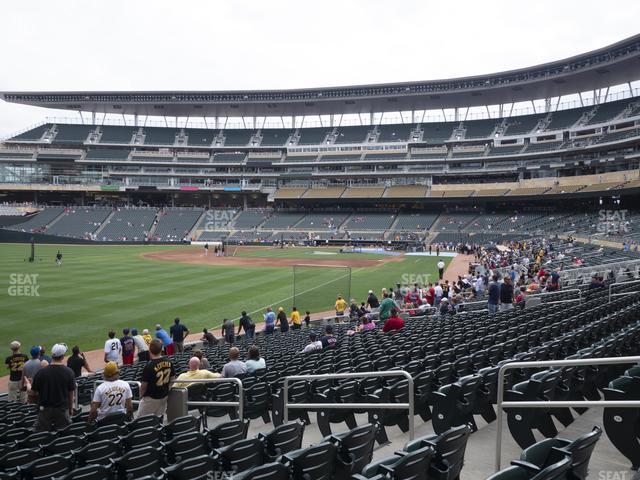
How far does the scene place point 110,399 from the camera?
7441 millimetres

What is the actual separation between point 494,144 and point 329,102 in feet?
91.0

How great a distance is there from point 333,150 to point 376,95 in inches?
518

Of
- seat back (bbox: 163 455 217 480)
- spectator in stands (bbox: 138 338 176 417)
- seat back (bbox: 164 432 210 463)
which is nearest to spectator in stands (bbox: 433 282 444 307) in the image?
spectator in stands (bbox: 138 338 176 417)

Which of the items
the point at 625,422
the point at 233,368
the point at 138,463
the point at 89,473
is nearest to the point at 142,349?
the point at 233,368

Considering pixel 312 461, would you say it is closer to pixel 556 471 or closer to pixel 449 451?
pixel 449 451

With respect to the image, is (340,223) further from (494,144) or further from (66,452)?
(66,452)

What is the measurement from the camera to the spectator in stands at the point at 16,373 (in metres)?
11.4

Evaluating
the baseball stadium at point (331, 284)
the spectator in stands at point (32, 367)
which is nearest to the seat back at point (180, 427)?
the baseball stadium at point (331, 284)

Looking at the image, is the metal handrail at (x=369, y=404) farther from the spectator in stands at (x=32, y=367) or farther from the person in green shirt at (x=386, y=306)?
the person in green shirt at (x=386, y=306)

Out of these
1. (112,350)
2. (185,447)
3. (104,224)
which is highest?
(104,224)

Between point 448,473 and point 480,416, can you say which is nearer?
point 448,473

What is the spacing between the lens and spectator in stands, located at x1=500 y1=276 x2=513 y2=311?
1644cm

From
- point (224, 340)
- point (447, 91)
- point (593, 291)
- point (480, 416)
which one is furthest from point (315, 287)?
point (447, 91)

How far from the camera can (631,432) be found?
4.85 meters
